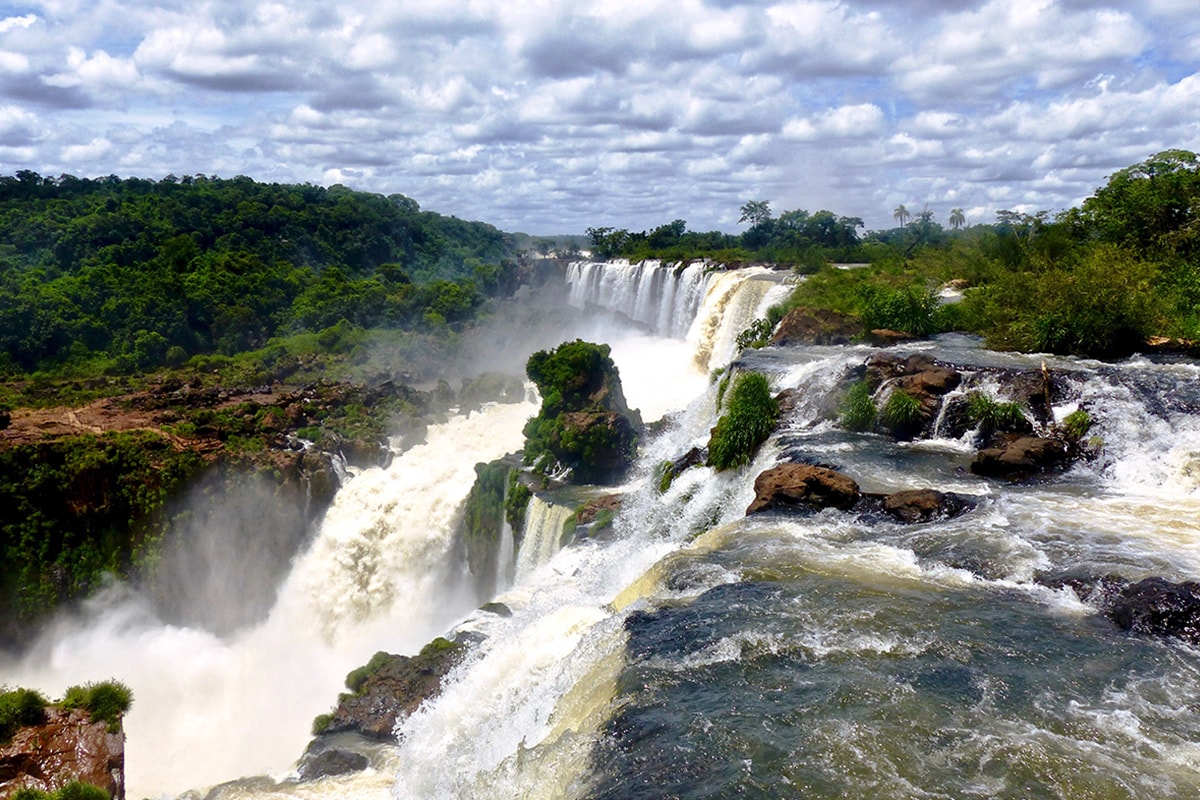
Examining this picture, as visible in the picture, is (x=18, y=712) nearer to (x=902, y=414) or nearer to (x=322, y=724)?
(x=322, y=724)

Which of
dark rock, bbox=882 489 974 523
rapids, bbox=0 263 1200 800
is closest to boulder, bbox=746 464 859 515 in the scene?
rapids, bbox=0 263 1200 800

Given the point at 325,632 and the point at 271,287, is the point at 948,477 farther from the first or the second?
the point at 271,287

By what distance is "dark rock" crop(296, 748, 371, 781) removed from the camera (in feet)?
39.2

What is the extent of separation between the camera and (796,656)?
30.8 ft

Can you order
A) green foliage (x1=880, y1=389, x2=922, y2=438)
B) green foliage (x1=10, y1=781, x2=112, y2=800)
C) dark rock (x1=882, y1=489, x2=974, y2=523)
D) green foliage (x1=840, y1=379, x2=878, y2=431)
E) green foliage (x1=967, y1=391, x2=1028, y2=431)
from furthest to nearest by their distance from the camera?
green foliage (x1=840, y1=379, x2=878, y2=431)
green foliage (x1=880, y1=389, x2=922, y2=438)
green foliage (x1=967, y1=391, x2=1028, y2=431)
dark rock (x1=882, y1=489, x2=974, y2=523)
green foliage (x1=10, y1=781, x2=112, y2=800)

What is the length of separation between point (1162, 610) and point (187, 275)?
5313 centimetres

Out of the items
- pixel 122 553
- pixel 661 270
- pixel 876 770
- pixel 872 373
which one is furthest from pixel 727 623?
pixel 661 270

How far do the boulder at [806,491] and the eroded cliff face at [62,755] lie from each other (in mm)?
9597

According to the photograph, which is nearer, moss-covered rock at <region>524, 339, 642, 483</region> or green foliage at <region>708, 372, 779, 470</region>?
green foliage at <region>708, 372, 779, 470</region>

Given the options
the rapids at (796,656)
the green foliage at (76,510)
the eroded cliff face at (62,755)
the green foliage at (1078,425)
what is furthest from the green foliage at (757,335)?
the eroded cliff face at (62,755)

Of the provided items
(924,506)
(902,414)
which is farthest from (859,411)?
(924,506)

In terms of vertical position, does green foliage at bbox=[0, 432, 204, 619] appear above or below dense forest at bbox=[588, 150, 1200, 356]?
below

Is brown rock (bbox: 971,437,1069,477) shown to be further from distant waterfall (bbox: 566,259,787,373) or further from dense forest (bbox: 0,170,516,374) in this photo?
dense forest (bbox: 0,170,516,374)

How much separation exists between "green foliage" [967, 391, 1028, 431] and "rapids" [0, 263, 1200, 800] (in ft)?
2.16
